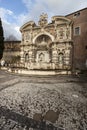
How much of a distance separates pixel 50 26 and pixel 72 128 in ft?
67.9

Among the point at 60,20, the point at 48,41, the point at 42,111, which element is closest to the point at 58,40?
the point at 48,41

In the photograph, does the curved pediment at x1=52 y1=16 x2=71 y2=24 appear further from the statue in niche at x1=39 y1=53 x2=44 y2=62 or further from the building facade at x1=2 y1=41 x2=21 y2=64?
the building facade at x1=2 y1=41 x2=21 y2=64

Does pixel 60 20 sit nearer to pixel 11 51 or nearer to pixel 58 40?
pixel 58 40

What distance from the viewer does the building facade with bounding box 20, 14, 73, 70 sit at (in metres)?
22.0

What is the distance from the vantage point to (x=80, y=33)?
70.8 ft

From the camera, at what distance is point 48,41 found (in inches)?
953

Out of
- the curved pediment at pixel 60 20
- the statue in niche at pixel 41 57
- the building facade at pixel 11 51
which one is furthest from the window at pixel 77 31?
the building facade at pixel 11 51

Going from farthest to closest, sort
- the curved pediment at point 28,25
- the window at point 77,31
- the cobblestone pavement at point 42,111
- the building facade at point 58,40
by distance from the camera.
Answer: the curved pediment at point 28,25 < the window at point 77,31 < the building facade at point 58,40 < the cobblestone pavement at point 42,111

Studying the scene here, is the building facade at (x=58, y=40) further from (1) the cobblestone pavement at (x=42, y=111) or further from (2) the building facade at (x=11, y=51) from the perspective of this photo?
(1) the cobblestone pavement at (x=42, y=111)

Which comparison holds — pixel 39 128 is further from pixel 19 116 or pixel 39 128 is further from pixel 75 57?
pixel 75 57

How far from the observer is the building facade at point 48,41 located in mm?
22000

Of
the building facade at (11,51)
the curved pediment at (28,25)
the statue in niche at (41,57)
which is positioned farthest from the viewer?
the building facade at (11,51)

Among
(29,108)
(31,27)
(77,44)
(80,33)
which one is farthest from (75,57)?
(29,108)

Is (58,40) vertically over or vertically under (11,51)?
over
